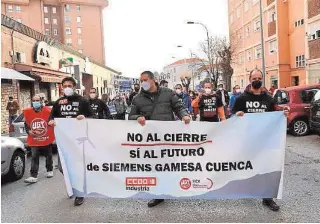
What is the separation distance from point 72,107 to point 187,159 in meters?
2.17

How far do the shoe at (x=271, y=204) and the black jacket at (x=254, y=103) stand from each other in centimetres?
118

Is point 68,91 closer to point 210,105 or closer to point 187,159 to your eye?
point 187,159

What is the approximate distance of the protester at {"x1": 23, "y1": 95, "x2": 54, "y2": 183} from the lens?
7359 mm

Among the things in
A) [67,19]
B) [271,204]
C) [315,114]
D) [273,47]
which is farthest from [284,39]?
[67,19]

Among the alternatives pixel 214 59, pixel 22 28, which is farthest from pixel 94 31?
pixel 22 28

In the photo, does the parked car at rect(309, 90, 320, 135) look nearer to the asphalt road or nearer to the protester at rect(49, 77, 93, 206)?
the asphalt road

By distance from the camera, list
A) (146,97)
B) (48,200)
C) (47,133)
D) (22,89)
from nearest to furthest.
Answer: (146,97)
(48,200)
(47,133)
(22,89)

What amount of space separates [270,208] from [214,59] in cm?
4456

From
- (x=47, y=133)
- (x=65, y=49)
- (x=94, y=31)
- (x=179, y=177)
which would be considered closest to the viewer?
(x=179, y=177)

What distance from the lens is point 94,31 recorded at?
314 ft

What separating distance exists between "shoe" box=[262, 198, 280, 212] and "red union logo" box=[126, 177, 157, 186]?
1442mm

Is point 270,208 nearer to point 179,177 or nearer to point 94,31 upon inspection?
point 179,177

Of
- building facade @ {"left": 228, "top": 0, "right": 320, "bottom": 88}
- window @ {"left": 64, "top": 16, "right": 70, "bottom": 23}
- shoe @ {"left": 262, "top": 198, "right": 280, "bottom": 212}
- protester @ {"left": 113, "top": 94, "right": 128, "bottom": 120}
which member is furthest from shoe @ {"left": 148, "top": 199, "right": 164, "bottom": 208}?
window @ {"left": 64, "top": 16, "right": 70, "bottom": 23}

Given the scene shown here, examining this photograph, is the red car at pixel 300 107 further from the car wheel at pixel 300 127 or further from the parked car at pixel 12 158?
the parked car at pixel 12 158
